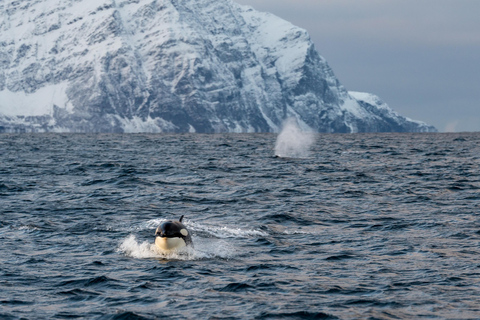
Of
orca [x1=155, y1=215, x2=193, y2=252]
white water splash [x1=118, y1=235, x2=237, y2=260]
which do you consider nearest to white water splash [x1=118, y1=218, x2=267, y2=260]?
white water splash [x1=118, y1=235, x2=237, y2=260]

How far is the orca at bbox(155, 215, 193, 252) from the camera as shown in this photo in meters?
20.9

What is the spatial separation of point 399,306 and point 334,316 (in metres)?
1.62

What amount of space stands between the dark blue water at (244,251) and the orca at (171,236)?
37 cm

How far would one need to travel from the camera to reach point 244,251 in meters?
22.2

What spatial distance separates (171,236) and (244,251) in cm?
254

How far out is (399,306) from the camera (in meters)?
15.8

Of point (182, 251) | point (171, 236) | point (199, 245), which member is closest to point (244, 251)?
point (199, 245)

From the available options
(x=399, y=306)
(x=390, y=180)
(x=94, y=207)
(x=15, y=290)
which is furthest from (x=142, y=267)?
(x=390, y=180)

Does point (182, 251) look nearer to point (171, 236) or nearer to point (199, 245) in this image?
point (171, 236)

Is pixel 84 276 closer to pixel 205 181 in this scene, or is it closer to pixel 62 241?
pixel 62 241

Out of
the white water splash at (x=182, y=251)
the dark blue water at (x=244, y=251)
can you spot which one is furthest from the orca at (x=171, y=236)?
the dark blue water at (x=244, y=251)

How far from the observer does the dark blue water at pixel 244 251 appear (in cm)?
1606

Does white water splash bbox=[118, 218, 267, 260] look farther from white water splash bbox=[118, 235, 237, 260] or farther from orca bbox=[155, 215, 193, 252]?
orca bbox=[155, 215, 193, 252]

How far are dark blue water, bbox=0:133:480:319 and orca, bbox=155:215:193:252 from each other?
0.37 meters
